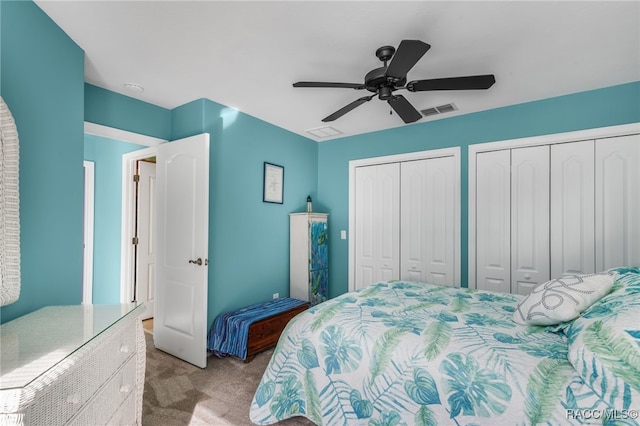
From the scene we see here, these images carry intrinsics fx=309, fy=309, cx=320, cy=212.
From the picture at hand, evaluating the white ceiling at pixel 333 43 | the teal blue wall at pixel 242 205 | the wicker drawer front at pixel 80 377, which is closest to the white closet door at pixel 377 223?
the teal blue wall at pixel 242 205

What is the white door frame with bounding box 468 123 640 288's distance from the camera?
271cm

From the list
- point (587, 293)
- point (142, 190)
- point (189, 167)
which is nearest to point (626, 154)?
point (587, 293)

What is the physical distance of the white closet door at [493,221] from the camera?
320 centimetres

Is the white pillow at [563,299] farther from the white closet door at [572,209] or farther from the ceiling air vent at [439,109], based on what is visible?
the ceiling air vent at [439,109]

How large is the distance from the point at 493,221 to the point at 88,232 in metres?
4.72

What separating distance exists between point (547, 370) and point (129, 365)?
1.99 m

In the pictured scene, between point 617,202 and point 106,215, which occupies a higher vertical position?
point 617,202

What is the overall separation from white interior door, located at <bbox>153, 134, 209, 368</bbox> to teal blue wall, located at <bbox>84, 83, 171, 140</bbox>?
23 centimetres

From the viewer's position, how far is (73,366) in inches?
42.6

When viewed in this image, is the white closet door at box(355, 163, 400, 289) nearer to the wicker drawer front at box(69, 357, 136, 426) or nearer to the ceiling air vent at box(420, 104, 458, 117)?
the ceiling air vent at box(420, 104, 458, 117)

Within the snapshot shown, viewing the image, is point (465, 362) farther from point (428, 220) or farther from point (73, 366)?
point (428, 220)

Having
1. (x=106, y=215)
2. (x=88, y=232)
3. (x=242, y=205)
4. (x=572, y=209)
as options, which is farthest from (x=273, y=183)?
(x=572, y=209)

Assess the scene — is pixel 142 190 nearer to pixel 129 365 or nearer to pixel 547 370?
pixel 129 365

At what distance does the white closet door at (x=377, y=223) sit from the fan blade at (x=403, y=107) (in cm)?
149
